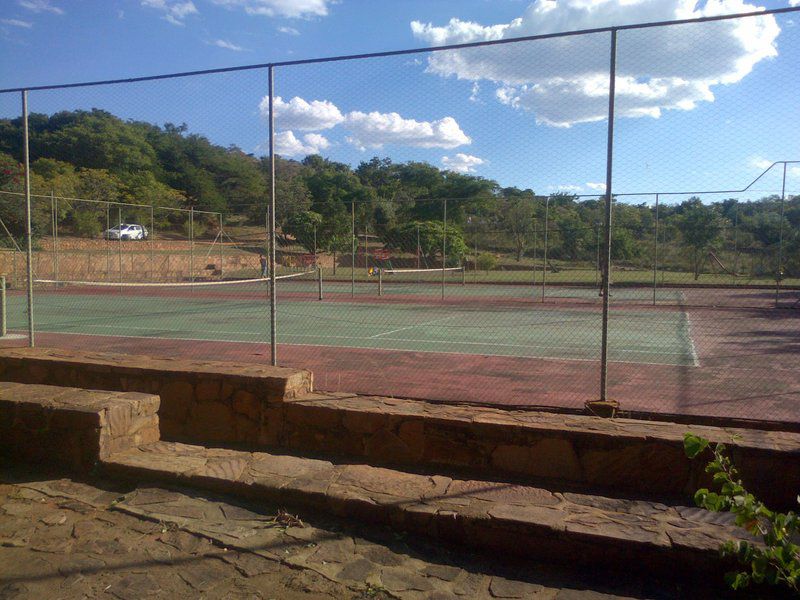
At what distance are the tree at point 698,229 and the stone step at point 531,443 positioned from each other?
11183 mm

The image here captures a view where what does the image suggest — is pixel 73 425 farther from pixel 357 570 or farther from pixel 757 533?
pixel 757 533

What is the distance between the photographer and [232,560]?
142 inches

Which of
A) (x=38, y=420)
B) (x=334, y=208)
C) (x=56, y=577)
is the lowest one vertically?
(x=56, y=577)

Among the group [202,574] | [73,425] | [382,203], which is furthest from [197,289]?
[202,574]

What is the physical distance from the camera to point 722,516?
154 inches

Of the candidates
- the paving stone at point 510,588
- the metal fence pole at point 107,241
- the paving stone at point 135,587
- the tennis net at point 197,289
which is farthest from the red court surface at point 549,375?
the tennis net at point 197,289

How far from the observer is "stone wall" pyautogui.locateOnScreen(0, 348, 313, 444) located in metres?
5.99

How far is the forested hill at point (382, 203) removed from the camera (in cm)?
1308

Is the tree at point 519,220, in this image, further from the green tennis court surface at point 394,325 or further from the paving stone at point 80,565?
the paving stone at point 80,565

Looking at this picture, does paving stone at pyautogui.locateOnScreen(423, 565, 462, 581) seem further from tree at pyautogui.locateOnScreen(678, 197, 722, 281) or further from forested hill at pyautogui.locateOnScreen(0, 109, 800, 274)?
tree at pyautogui.locateOnScreen(678, 197, 722, 281)

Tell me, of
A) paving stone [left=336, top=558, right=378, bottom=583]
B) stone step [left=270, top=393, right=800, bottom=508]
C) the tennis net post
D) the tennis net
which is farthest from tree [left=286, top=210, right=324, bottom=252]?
paving stone [left=336, top=558, right=378, bottom=583]

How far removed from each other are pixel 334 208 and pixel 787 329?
10.8 meters

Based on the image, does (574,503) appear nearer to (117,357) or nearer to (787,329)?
(117,357)

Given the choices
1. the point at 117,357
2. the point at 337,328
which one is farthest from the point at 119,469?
the point at 337,328
